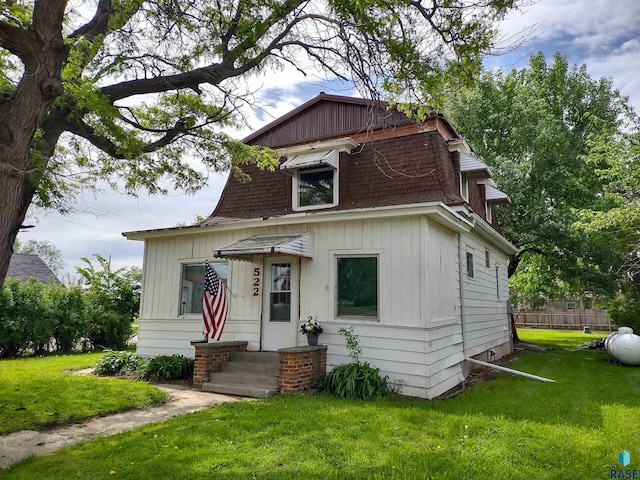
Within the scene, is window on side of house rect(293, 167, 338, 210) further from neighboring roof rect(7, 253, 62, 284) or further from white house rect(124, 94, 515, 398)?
neighboring roof rect(7, 253, 62, 284)

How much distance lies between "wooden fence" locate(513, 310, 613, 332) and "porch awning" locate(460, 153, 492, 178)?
17.8m

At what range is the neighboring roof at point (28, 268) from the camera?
22.9 metres

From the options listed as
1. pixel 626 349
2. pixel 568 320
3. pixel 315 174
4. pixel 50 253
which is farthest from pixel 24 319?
pixel 50 253

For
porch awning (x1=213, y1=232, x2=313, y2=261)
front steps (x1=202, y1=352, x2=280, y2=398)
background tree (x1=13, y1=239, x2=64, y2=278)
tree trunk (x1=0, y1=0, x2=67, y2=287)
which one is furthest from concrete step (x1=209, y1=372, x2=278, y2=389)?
background tree (x1=13, y1=239, x2=64, y2=278)

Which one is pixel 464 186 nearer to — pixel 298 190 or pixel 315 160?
pixel 315 160

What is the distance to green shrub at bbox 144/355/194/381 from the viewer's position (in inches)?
343

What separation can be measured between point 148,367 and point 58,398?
2337mm

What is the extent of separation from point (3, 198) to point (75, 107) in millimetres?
1933

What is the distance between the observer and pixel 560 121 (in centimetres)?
1931

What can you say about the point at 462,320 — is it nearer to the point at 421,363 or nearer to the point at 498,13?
the point at 421,363

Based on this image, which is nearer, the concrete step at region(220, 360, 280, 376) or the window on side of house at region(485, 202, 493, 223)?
the concrete step at region(220, 360, 280, 376)

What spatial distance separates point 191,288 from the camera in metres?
9.94

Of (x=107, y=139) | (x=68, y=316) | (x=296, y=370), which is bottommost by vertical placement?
(x=296, y=370)

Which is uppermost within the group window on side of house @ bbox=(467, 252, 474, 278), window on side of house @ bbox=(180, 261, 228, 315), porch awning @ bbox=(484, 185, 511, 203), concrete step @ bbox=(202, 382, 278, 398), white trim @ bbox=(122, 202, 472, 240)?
porch awning @ bbox=(484, 185, 511, 203)
